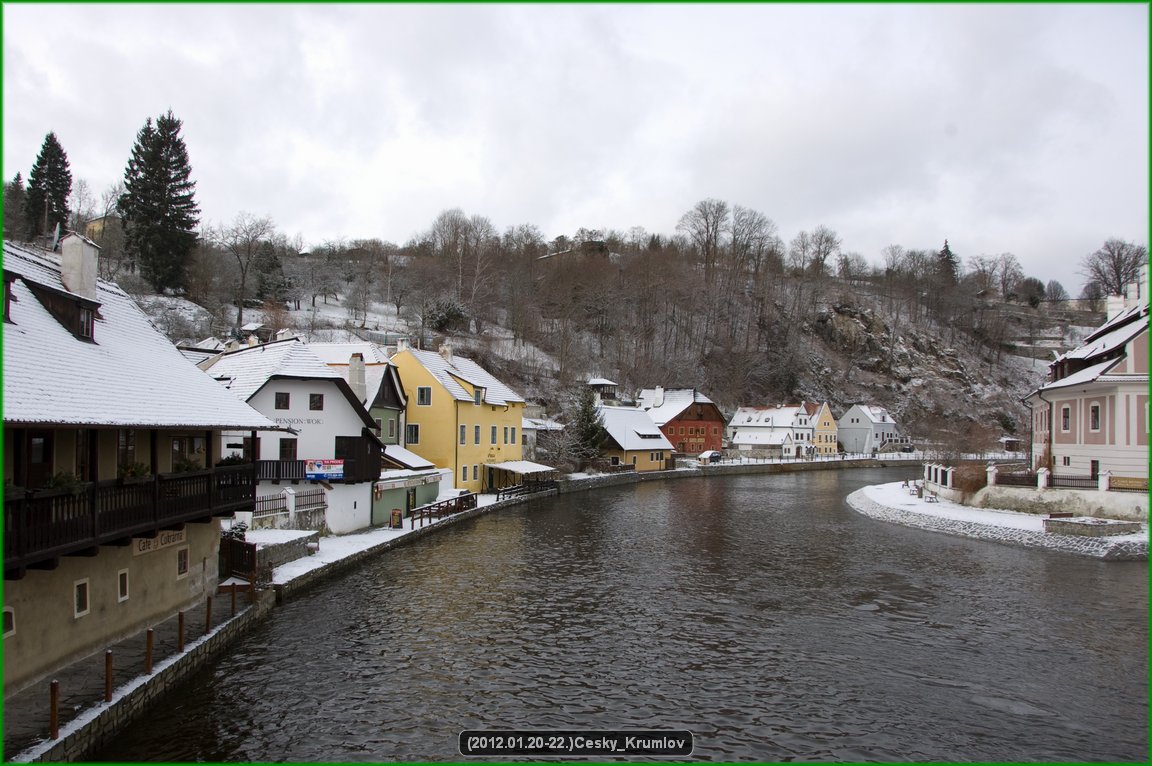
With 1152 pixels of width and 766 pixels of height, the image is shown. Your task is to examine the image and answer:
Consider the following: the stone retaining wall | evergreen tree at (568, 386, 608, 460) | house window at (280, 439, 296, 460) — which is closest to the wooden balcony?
the stone retaining wall

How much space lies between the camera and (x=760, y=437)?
90.3m

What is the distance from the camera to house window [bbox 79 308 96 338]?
1496 centimetres

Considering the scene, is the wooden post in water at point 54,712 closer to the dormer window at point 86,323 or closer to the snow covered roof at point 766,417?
the dormer window at point 86,323

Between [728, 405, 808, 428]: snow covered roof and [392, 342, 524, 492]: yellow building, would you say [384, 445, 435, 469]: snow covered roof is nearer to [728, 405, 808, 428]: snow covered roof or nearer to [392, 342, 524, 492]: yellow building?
[392, 342, 524, 492]: yellow building

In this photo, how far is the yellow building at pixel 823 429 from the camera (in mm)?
94000

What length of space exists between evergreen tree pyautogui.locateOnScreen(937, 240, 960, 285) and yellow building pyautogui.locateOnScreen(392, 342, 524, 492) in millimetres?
116769

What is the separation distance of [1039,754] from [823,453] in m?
87.2

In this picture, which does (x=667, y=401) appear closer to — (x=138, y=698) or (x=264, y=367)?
(x=264, y=367)

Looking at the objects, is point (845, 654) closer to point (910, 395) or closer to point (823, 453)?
point (823, 453)

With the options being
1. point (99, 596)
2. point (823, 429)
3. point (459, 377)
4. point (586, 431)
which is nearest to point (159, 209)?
point (459, 377)

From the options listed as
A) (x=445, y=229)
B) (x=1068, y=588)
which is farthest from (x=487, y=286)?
(x=1068, y=588)

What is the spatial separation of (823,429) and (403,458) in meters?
73.2

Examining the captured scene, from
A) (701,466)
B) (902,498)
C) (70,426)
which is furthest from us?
(701,466)

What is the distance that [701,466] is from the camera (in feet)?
231
